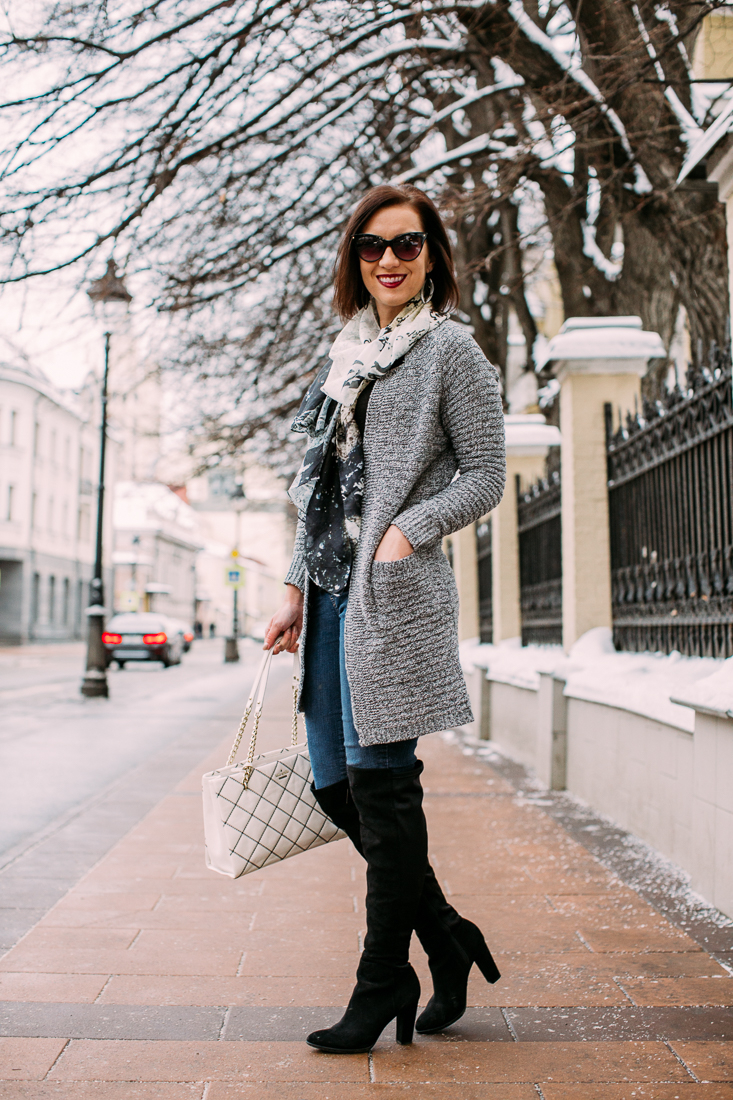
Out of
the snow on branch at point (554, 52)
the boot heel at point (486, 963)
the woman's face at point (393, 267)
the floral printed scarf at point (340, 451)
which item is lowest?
the boot heel at point (486, 963)

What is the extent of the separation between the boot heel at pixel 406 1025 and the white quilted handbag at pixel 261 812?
0.45 meters

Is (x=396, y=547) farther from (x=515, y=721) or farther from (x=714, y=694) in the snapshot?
(x=515, y=721)

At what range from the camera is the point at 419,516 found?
7.64ft

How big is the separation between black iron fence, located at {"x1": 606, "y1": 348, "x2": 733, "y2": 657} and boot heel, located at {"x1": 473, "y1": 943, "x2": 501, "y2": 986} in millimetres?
2032

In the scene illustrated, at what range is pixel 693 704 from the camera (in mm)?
3742

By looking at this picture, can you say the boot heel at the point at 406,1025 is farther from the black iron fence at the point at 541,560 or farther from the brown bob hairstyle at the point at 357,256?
the black iron fence at the point at 541,560

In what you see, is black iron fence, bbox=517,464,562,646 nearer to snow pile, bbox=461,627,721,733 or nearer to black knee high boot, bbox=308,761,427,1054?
snow pile, bbox=461,627,721,733

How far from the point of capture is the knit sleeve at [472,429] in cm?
242

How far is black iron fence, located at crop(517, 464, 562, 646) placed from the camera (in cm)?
737

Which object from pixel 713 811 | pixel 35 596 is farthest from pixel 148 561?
pixel 713 811

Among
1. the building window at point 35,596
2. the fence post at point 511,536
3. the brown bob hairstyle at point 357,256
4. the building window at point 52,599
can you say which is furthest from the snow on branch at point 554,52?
the building window at point 52,599

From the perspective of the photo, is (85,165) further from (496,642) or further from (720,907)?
(720,907)

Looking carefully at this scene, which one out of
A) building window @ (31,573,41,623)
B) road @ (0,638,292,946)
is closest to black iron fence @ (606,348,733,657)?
road @ (0,638,292,946)

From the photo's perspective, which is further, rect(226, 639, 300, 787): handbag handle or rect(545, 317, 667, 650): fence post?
rect(545, 317, 667, 650): fence post
